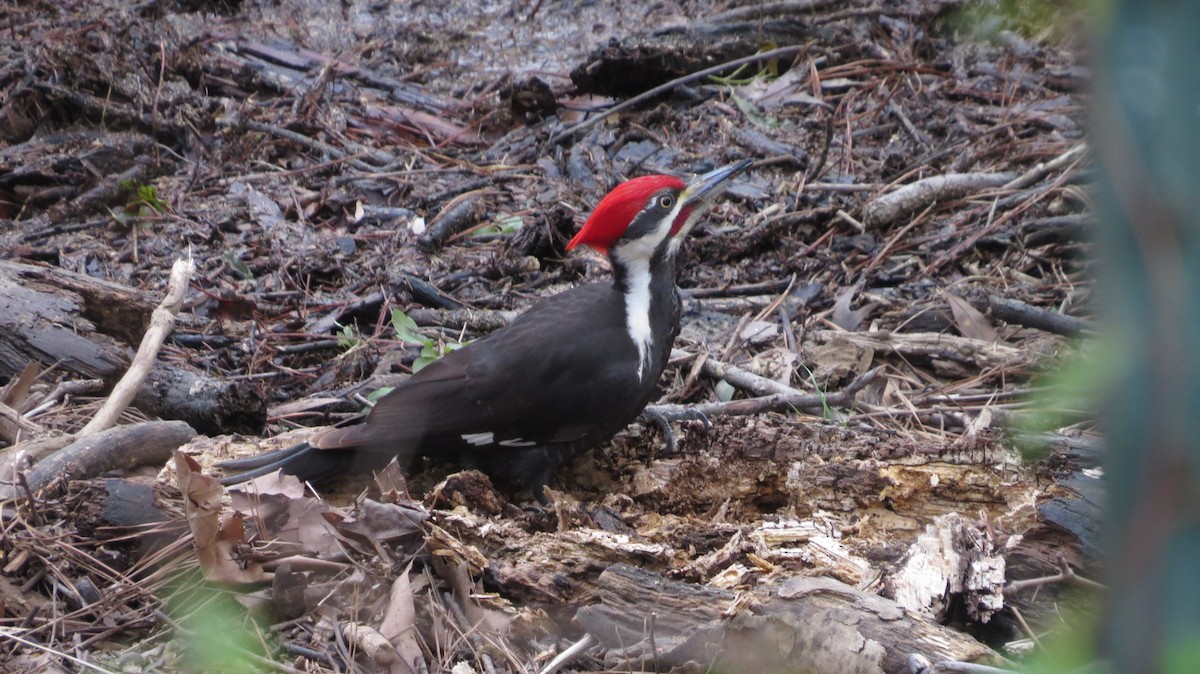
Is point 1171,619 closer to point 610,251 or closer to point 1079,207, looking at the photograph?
point 610,251

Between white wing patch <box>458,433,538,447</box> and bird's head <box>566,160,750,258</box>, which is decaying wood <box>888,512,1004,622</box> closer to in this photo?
white wing patch <box>458,433,538,447</box>

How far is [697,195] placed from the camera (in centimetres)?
Result: 383

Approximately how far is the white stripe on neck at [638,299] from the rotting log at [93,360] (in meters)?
1.29

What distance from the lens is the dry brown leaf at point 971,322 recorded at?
4.32m

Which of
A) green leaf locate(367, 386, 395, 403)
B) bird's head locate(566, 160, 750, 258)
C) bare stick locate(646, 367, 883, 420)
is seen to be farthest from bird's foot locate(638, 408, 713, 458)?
green leaf locate(367, 386, 395, 403)

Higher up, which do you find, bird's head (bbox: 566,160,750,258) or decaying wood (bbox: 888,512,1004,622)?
bird's head (bbox: 566,160,750,258)

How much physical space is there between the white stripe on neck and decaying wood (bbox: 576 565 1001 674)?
1.18m

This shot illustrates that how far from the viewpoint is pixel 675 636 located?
2354 mm

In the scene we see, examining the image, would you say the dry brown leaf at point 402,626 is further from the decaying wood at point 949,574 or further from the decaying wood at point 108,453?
the decaying wood at point 949,574

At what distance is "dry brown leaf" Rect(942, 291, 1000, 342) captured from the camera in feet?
14.2

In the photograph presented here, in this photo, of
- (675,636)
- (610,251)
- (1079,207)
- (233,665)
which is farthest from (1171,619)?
(1079,207)

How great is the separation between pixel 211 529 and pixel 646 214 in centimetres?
180

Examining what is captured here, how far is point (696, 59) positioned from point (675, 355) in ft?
9.52

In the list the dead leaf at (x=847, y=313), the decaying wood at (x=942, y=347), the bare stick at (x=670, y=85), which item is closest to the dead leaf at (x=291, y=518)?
the decaying wood at (x=942, y=347)
